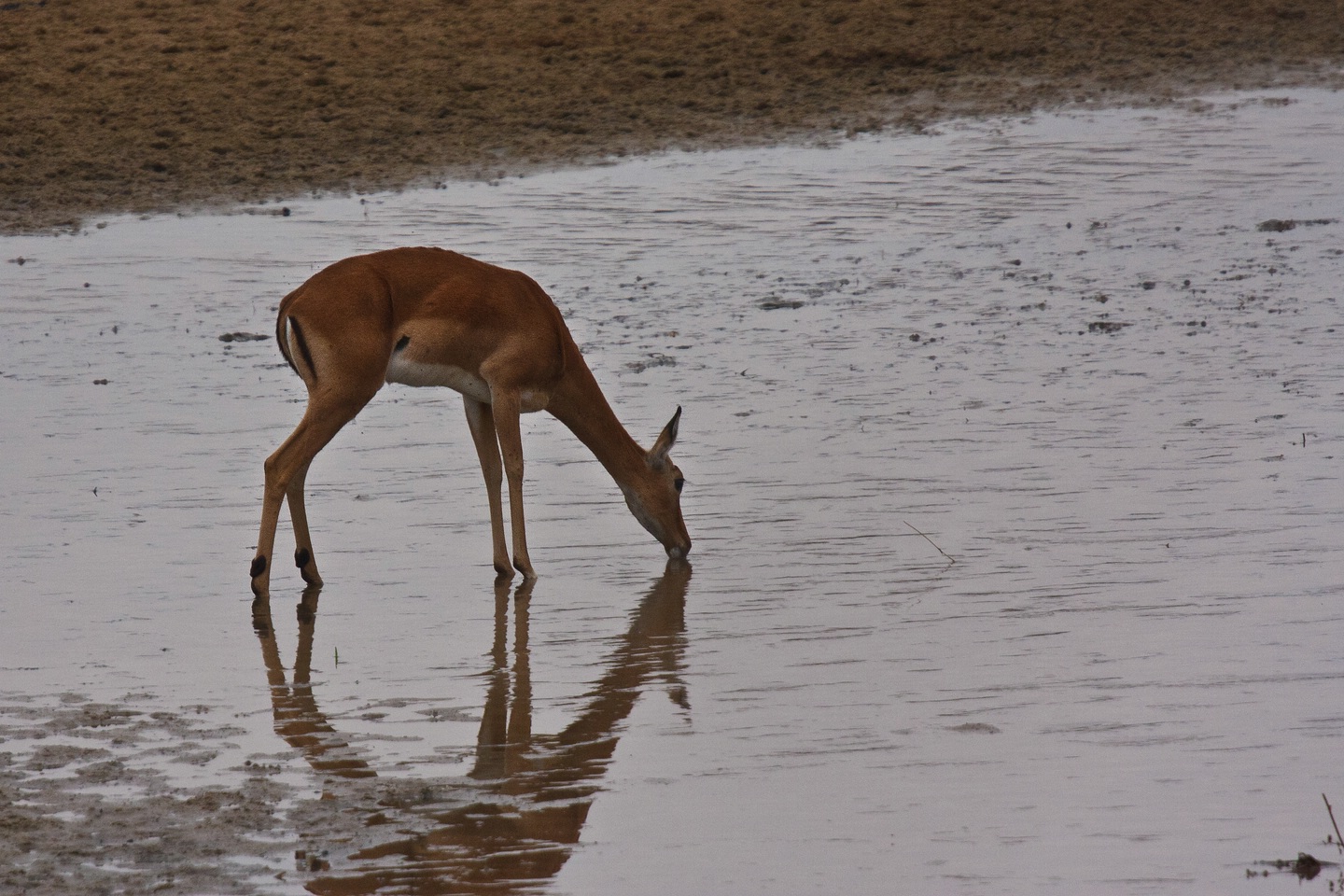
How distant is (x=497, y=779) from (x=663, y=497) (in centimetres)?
328

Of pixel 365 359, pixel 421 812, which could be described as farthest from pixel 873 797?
pixel 365 359

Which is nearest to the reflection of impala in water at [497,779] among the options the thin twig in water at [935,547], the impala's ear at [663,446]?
the thin twig in water at [935,547]

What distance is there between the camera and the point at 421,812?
4805 millimetres

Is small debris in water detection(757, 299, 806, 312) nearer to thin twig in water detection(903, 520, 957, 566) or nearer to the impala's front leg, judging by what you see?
the impala's front leg

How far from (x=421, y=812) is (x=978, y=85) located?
15.4 metres

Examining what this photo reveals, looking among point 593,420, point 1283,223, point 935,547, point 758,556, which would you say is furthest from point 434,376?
point 1283,223

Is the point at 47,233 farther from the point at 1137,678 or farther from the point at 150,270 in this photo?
the point at 1137,678

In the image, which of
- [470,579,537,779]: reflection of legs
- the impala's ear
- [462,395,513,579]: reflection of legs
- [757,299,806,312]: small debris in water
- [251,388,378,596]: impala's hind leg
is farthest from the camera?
[757,299,806,312]: small debris in water

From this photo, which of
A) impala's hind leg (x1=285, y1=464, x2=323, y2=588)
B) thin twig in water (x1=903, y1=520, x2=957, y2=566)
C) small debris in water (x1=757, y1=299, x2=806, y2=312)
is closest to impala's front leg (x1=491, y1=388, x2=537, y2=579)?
impala's hind leg (x1=285, y1=464, x2=323, y2=588)

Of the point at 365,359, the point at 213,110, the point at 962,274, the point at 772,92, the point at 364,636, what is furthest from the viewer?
the point at 772,92

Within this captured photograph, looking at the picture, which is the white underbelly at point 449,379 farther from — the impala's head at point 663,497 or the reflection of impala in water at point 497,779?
the reflection of impala in water at point 497,779

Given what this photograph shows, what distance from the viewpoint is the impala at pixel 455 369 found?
758cm

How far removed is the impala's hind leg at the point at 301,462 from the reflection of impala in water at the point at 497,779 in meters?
0.71

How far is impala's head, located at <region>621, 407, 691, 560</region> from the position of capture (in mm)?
8172
